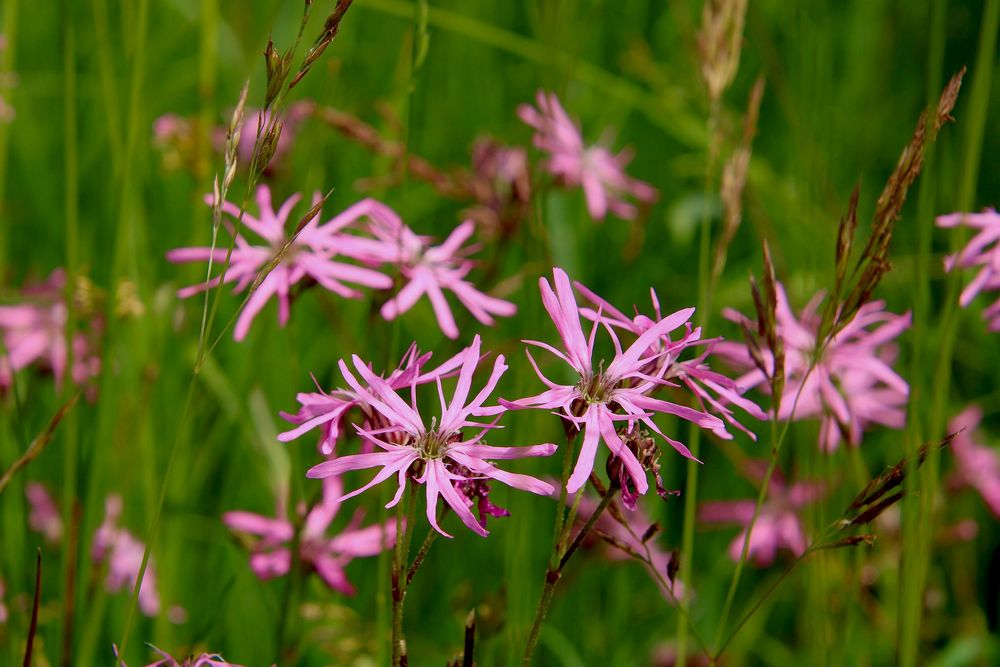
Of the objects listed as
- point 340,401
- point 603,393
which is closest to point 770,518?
point 603,393

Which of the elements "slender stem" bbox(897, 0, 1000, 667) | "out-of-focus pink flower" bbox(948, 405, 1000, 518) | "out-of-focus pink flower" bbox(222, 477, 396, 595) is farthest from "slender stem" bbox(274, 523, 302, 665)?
"out-of-focus pink flower" bbox(948, 405, 1000, 518)

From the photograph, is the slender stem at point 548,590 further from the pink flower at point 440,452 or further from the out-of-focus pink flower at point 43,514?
the out-of-focus pink flower at point 43,514

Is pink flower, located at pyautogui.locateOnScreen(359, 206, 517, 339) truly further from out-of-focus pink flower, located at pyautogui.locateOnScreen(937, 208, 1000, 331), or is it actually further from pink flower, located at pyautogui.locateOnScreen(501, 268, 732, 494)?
out-of-focus pink flower, located at pyautogui.locateOnScreen(937, 208, 1000, 331)

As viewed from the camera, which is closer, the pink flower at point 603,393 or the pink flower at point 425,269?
the pink flower at point 603,393

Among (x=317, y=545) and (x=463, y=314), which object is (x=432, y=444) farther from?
(x=463, y=314)

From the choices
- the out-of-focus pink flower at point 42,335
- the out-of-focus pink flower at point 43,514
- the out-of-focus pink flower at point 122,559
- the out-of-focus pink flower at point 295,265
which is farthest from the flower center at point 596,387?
the out-of-focus pink flower at point 43,514

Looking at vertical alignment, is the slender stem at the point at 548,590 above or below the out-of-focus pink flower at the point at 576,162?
below

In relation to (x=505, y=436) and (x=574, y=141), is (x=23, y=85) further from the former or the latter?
(x=505, y=436)

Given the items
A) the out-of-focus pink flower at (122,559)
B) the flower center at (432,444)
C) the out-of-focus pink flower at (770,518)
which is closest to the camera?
the flower center at (432,444)
